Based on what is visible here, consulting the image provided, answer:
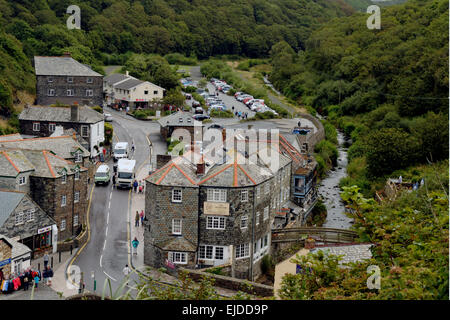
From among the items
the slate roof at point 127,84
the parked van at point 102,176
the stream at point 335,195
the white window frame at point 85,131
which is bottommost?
the stream at point 335,195

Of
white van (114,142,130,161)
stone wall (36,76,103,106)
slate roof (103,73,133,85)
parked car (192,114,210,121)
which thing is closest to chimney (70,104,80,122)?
white van (114,142,130,161)

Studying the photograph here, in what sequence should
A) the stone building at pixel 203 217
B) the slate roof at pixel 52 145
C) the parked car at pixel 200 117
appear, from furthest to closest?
1. the parked car at pixel 200 117
2. the slate roof at pixel 52 145
3. the stone building at pixel 203 217

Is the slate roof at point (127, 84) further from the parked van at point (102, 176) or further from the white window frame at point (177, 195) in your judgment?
the white window frame at point (177, 195)

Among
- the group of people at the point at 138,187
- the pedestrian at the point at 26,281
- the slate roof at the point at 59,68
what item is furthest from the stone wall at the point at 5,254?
the slate roof at the point at 59,68

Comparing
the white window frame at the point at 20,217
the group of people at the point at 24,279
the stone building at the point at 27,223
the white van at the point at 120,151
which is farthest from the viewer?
the white van at the point at 120,151

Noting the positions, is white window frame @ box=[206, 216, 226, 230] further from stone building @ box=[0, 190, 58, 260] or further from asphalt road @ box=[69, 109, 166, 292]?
stone building @ box=[0, 190, 58, 260]

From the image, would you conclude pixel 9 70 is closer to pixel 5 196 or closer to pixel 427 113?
pixel 5 196

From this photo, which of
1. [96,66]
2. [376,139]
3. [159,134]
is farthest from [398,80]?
[96,66]

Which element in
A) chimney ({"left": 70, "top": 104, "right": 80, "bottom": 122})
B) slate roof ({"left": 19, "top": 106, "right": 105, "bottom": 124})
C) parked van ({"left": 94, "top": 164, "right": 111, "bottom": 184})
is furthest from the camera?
slate roof ({"left": 19, "top": 106, "right": 105, "bottom": 124})
